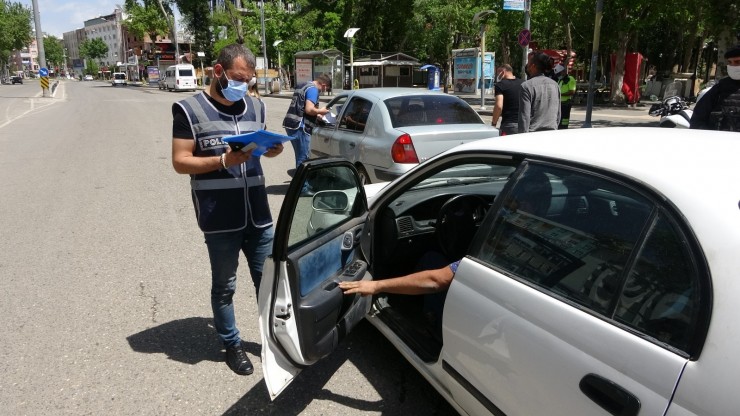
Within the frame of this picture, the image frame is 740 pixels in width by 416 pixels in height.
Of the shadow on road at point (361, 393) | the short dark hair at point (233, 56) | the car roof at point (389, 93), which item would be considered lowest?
the shadow on road at point (361, 393)

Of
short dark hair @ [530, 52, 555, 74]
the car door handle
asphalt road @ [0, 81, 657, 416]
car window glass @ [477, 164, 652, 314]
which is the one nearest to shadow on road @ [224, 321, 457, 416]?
asphalt road @ [0, 81, 657, 416]

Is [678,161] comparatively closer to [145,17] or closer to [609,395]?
[609,395]

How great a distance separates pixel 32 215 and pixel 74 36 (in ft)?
703

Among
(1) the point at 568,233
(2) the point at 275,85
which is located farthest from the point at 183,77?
Result: (1) the point at 568,233

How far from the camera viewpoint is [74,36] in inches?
7224

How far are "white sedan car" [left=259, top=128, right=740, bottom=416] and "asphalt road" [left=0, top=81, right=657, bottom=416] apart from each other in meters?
0.44

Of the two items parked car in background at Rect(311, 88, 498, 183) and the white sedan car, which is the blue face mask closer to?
the white sedan car

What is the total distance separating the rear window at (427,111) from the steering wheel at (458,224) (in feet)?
9.98

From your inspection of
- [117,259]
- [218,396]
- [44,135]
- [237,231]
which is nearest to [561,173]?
[237,231]

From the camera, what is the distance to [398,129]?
5812mm

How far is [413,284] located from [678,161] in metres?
1.24

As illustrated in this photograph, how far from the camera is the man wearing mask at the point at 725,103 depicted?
4.44 meters

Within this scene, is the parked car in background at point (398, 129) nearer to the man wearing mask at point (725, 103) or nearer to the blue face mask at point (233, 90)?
the man wearing mask at point (725, 103)

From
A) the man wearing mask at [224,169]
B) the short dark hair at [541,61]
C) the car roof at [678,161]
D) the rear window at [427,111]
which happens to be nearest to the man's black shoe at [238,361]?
the man wearing mask at [224,169]
